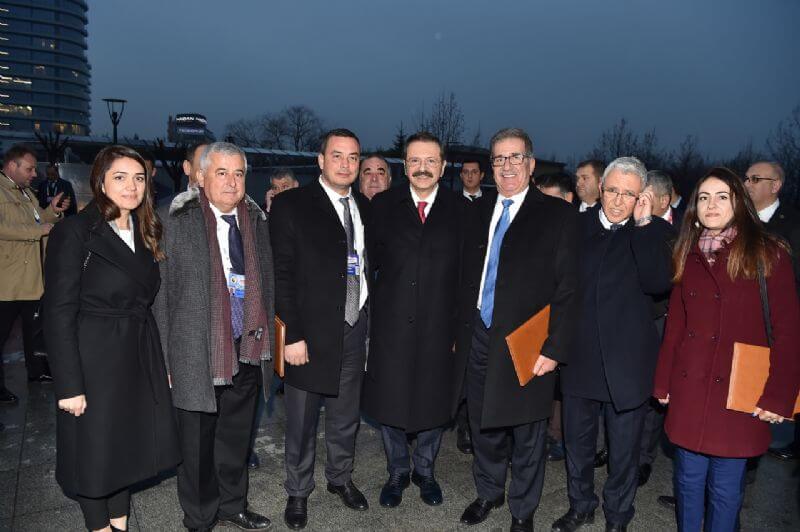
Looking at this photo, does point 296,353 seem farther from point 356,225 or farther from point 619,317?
point 619,317

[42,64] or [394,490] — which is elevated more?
[42,64]

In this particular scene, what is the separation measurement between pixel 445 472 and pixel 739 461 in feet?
6.79

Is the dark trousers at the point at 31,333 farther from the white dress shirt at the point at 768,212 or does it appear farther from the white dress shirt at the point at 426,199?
the white dress shirt at the point at 768,212

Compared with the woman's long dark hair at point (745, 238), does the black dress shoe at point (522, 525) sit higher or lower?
lower

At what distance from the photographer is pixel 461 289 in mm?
3383

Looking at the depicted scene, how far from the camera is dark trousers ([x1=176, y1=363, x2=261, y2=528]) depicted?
301 centimetres

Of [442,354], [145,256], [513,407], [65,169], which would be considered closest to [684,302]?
[513,407]

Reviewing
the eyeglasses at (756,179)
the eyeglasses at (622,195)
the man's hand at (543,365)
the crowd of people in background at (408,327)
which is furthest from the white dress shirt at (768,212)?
the man's hand at (543,365)

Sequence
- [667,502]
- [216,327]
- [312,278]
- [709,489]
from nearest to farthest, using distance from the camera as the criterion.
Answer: [709,489] → [216,327] → [312,278] → [667,502]

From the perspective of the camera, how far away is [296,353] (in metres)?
3.21

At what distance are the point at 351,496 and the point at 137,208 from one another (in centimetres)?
223

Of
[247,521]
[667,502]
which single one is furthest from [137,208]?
[667,502]

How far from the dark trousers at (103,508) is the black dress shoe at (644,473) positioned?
3.39 metres

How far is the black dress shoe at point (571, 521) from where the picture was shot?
3326 millimetres
